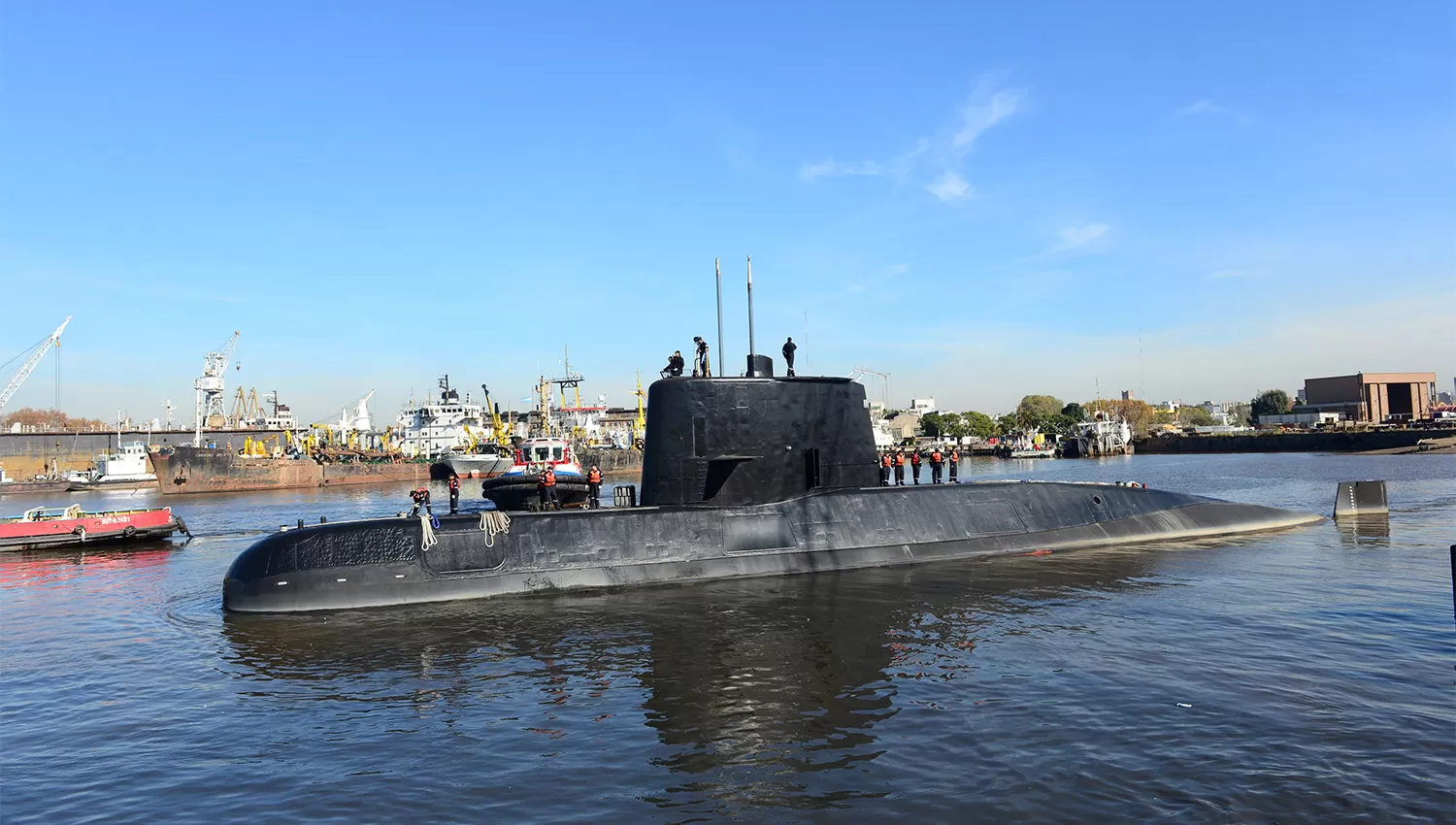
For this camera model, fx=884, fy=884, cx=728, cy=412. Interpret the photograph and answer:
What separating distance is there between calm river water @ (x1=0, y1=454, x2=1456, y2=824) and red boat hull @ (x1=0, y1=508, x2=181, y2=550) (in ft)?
35.8

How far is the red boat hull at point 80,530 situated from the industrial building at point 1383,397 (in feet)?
426

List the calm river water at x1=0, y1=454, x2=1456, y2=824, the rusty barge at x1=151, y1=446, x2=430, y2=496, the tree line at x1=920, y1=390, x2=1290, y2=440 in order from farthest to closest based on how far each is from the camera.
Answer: the tree line at x1=920, y1=390, x2=1290, y2=440, the rusty barge at x1=151, y1=446, x2=430, y2=496, the calm river water at x1=0, y1=454, x2=1456, y2=824

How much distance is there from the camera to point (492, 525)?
49.6 feet

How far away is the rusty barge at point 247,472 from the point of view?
61531mm

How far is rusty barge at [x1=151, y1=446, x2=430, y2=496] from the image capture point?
61531mm

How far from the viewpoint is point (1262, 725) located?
792 centimetres

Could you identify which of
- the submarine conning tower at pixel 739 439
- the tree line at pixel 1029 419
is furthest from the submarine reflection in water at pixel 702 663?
the tree line at pixel 1029 419

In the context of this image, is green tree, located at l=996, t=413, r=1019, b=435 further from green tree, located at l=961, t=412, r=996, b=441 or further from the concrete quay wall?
the concrete quay wall

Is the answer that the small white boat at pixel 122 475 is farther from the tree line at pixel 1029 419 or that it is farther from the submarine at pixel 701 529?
the tree line at pixel 1029 419

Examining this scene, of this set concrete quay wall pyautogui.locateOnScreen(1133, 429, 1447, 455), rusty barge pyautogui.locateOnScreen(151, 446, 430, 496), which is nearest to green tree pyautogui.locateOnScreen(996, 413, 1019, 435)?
concrete quay wall pyautogui.locateOnScreen(1133, 429, 1447, 455)

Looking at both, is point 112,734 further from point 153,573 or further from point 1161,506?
point 1161,506

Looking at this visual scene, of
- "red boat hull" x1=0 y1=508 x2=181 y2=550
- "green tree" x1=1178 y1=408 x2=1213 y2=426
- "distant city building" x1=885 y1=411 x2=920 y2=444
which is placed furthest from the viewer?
"green tree" x1=1178 y1=408 x2=1213 y2=426

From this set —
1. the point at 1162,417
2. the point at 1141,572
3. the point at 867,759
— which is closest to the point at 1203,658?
the point at 867,759

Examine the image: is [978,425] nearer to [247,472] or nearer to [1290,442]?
[1290,442]
